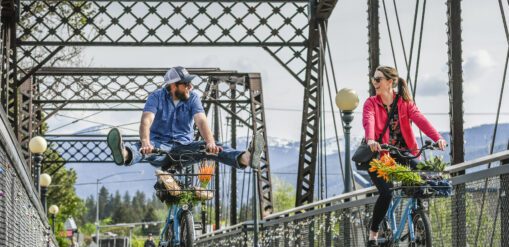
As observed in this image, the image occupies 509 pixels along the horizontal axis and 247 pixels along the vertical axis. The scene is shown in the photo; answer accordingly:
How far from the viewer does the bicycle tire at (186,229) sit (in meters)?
9.89

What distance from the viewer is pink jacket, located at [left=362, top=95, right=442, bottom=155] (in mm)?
9297

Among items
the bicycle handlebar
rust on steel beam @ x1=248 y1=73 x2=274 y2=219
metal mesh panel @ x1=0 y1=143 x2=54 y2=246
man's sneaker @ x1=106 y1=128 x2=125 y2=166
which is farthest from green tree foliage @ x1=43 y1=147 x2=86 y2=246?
the bicycle handlebar

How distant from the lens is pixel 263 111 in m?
28.5

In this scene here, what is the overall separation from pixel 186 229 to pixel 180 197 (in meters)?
0.28

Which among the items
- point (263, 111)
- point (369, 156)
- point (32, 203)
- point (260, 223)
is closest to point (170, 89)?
point (369, 156)

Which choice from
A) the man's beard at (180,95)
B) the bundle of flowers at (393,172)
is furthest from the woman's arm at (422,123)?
the man's beard at (180,95)

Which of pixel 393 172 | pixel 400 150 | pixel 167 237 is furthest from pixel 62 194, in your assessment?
pixel 393 172

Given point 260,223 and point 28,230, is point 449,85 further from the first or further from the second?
point 260,223

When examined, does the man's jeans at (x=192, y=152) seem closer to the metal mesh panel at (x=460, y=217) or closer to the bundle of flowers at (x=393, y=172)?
the bundle of flowers at (x=393, y=172)

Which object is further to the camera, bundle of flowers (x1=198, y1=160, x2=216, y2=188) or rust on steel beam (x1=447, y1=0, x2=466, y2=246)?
rust on steel beam (x1=447, y1=0, x2=466, y2=246)

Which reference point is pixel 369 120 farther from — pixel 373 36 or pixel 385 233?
pixel 373 36

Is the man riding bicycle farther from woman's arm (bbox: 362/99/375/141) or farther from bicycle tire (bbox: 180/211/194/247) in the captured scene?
woman's arm (bbox: 362/99/375/141)

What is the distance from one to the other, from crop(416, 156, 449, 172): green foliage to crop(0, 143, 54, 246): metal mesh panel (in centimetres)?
304

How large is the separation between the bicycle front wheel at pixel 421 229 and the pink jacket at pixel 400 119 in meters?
0.62
